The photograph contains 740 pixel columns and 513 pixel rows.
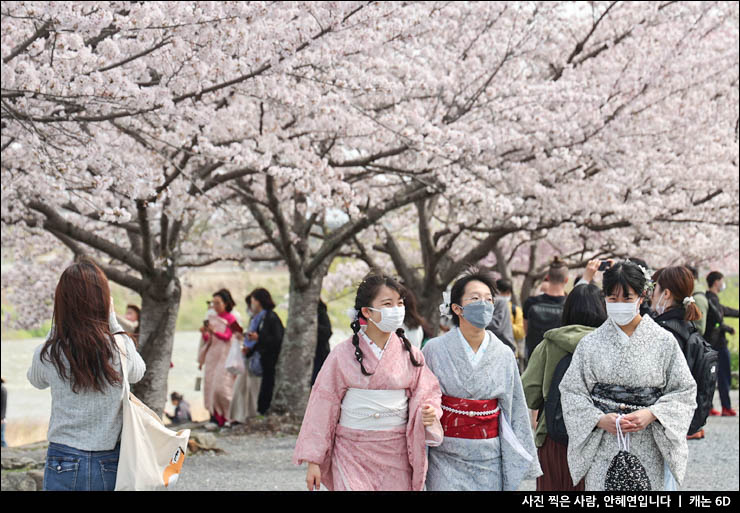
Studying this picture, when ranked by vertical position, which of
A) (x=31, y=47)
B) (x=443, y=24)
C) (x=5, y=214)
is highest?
(x=443, y=24)

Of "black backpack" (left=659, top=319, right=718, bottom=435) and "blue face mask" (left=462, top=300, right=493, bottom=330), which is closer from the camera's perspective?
"blue face mask" (left=462, top=300, right=493, bottom=330)

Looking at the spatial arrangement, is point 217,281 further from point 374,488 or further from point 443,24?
point 374,488

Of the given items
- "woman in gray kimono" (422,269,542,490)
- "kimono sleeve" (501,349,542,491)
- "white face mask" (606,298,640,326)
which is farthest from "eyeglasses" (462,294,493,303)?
"white face mask" (606,298,640,326)

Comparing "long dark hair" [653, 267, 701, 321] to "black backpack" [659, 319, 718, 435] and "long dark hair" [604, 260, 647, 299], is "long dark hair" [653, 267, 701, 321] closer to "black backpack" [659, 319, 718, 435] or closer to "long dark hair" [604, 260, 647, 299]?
"black backpack" [659, 319, 718, 435]

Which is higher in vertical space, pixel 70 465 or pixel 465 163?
pixel 465 163

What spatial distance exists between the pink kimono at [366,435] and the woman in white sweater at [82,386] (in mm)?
911

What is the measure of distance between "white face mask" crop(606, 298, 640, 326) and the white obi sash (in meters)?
1.15

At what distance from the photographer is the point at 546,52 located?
1066 centimetres

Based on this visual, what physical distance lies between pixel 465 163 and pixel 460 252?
886 cm

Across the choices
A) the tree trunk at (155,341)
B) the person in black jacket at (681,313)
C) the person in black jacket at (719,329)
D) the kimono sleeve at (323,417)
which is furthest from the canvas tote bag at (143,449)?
the person in black jacket at (719,329)

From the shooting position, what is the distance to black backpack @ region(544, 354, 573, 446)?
435 cm
